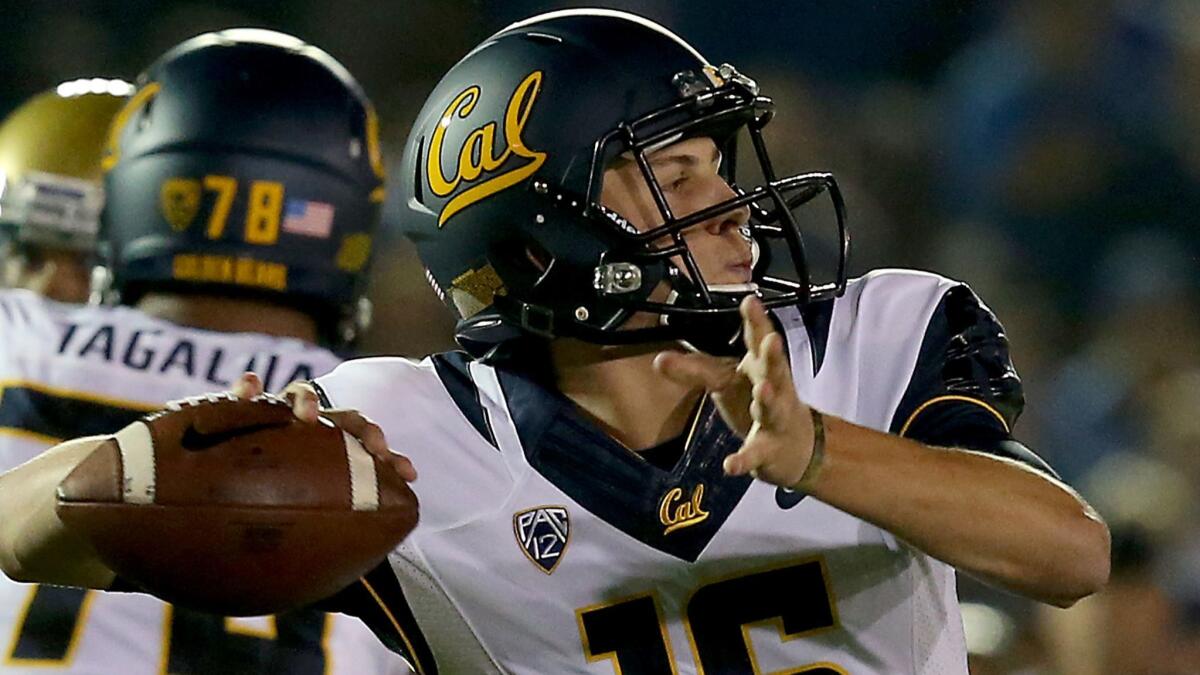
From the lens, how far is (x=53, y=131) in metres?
4.01

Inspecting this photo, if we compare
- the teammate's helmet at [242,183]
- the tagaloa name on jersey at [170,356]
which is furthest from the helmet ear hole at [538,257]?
the teammate's helmet at [242,183]

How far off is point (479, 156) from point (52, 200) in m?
1.77

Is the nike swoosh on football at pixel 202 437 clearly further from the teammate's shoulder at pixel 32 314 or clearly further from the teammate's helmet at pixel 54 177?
the teammate's helmet at pixel 54 177

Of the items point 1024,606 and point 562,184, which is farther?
point 1024,606

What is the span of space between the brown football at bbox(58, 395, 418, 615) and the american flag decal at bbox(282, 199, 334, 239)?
1.36 meters

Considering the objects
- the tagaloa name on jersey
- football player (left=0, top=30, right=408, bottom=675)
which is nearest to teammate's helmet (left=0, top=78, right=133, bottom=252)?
football player (left=0, top=30, right=408, bottom=675)

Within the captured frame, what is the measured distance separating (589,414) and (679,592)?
0.94 ft

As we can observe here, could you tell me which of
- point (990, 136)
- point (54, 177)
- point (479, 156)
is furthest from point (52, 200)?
point (990, 136)

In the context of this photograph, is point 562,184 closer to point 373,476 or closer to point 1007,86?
point 373,476

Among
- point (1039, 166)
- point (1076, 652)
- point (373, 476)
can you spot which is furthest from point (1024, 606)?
point (373, 476)

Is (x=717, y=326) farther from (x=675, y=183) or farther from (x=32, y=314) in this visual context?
(x=32, y=314)

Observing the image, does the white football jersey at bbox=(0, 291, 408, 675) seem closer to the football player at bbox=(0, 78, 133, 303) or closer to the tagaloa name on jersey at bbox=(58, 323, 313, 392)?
the tagaloa name on jersey at bbox=(58, 323, 313, 392)

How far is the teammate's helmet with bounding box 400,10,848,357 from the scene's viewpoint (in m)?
2.32

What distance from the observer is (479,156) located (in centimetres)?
249
